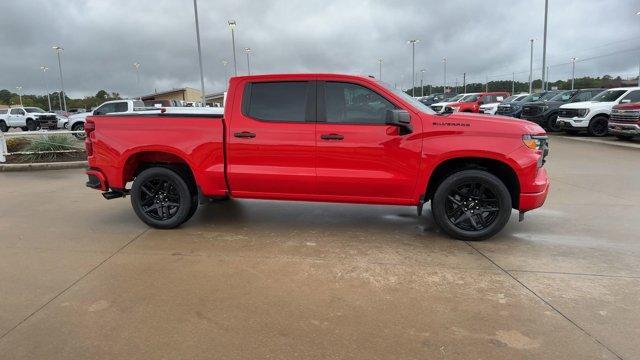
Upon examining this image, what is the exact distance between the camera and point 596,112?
16.2m

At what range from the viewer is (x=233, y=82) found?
5.42m

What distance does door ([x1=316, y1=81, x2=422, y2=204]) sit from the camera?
497 cm

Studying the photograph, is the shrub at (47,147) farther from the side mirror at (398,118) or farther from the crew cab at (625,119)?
the crew cab at (625,119)

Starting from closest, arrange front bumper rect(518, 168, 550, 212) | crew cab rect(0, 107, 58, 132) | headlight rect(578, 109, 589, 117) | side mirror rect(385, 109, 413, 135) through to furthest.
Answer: side mirror rect(385, 109, 413, 135) → front bumper rect(518, 168, 550, 212) → headlight rect(578, 109, 589, 117) → crew cab rect(0, 107, 58, 132)

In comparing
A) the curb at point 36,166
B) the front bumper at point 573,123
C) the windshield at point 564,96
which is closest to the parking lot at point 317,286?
the curb at point 36,166

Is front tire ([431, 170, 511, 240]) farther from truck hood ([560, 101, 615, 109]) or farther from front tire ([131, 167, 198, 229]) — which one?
truck hood ([560, 101, 615, 109])

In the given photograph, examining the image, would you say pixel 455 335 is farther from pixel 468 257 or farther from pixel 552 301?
pixel 468 257

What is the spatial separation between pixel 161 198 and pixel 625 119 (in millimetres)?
14484

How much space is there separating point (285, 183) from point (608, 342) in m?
3.38

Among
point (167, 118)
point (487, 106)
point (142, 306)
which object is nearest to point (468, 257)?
point (142, 306)

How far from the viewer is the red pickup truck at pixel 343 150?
491 cm

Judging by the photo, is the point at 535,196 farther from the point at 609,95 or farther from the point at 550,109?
the point at 550,109

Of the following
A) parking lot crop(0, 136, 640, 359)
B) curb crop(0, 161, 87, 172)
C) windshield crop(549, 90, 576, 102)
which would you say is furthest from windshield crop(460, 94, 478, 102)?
curb crop(0, 161, 87, 172)

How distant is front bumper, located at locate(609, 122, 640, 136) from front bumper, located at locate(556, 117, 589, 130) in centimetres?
144
